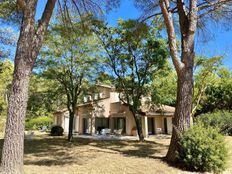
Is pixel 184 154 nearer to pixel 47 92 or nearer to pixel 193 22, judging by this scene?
pixel 193 22

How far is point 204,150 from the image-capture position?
311 inches

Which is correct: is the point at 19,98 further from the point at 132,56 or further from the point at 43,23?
the point at 132,56

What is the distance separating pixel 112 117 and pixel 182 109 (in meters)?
19.0

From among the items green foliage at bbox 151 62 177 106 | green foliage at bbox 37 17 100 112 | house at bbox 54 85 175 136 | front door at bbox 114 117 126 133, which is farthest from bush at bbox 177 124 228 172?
front door at bbox 114 117 126 133

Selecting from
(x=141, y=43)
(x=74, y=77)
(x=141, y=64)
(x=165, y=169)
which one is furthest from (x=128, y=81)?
(x=165, y=169)

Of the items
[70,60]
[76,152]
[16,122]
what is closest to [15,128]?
[16,122]

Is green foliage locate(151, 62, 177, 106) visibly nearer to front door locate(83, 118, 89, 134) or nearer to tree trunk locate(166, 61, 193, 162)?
tree trunk locate(166, 61, 193, 162)

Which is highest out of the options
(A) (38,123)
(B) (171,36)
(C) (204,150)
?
(B) (171,36)

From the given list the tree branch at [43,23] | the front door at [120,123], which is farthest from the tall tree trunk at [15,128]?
the front door at [120,123]

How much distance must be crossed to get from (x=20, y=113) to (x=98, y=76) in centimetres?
1307

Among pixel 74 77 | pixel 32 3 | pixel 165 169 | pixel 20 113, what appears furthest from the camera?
pixel 74 77

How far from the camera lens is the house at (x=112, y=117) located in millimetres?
24719

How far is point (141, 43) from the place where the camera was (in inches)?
671

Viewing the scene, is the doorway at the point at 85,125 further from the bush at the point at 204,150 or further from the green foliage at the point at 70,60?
the bush at the point at 204,150
